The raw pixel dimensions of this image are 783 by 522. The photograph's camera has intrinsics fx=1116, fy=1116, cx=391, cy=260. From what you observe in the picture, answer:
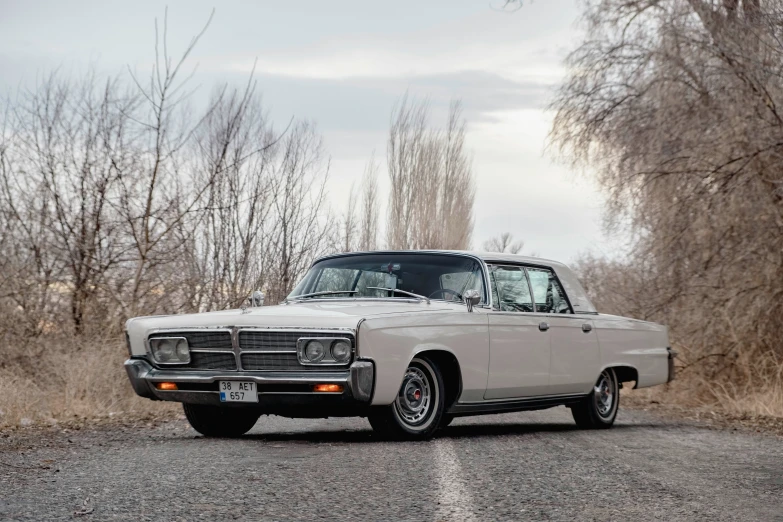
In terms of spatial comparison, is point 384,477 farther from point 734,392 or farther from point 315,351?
point 734,392

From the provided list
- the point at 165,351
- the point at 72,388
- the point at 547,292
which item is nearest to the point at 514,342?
the point at 547,292

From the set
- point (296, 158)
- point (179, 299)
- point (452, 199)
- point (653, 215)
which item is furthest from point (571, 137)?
point (452, 199)

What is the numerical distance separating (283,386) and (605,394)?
14.6 feet

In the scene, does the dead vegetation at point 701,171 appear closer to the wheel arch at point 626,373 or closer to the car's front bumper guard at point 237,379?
the wheel arch at point 626,373

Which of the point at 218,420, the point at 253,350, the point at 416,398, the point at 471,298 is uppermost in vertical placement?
the point at 471,298

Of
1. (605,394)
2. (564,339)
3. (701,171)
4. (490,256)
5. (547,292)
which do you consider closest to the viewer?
(490,256)

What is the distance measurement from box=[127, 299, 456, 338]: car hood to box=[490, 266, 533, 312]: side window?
2.05 ft

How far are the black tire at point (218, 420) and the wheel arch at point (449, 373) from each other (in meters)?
1.61

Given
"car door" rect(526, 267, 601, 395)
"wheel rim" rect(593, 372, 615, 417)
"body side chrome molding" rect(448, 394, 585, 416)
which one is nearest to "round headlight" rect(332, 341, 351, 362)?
"body side chrome molding" rect(448, 394, 585, 416)

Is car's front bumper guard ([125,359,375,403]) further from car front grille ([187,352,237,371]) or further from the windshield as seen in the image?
the windshield

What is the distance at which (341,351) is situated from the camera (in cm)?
826

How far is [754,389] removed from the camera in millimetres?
15695

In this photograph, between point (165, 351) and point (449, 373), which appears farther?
point (449, 373)

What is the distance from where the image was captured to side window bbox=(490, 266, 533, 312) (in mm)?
10023
